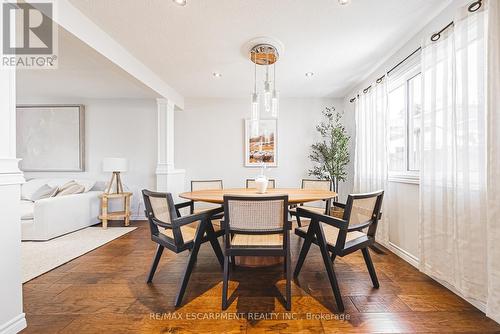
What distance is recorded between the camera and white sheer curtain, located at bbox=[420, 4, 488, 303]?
167 cm

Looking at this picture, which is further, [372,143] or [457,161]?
[372,143]

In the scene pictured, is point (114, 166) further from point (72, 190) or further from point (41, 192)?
point (41, 192)

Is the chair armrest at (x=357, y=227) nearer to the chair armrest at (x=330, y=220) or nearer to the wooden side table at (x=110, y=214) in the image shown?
the chair armrest at (x=330, y=220)

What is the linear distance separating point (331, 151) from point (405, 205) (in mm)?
1628

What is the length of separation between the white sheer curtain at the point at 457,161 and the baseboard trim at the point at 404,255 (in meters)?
0.28

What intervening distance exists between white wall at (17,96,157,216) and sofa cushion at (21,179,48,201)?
476 millimetres

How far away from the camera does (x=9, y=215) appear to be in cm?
145

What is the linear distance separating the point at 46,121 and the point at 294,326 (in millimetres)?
5549

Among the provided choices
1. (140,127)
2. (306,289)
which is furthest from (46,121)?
(306,289)

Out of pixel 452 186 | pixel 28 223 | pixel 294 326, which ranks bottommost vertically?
pixel 294 326

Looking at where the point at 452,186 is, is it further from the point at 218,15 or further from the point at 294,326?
the point at 218,15

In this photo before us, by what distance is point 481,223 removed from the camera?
5.49 feet

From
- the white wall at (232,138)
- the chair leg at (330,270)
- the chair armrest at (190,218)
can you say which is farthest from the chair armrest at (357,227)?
the white wall at (232,138)

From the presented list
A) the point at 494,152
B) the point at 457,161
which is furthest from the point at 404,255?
the point at 494,152
